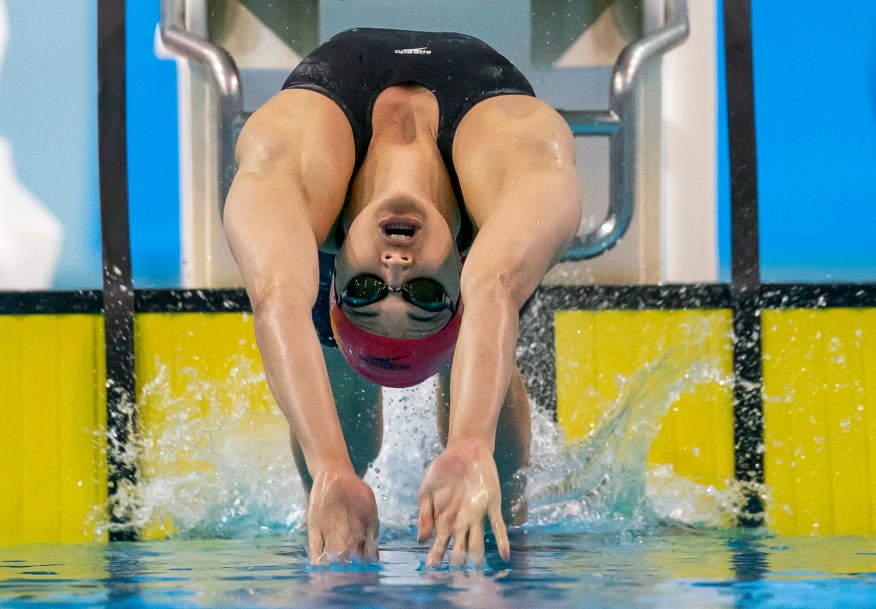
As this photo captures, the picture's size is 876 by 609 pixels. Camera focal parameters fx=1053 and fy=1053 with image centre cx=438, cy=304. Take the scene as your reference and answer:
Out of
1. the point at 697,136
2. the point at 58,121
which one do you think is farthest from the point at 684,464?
the point at 58,121

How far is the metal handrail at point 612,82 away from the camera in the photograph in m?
2.49

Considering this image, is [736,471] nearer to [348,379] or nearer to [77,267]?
[348,379]

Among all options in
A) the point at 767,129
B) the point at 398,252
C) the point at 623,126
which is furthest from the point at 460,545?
the point at 767,129

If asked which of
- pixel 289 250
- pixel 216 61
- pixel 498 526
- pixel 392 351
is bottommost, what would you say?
pixel 498 526

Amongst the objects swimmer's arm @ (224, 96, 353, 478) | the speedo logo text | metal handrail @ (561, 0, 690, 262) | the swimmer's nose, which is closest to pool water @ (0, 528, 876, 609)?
swimmer's arm @ (224, 96, 353, 478)

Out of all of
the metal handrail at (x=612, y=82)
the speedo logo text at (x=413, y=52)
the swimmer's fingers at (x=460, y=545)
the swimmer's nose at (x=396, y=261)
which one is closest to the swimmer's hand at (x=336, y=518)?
the swimmer's fingers at (x=460, y=545)

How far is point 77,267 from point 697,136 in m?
1.59

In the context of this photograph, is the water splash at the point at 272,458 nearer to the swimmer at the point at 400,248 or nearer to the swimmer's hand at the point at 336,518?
the swimmer at the point at 400,248

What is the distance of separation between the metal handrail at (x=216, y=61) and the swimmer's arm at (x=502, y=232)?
85 centimetres

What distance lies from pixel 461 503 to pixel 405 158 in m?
0.74

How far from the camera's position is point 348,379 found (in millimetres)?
2229

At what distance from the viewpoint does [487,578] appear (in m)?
1.32

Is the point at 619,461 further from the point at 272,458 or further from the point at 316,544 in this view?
the point at 316,544

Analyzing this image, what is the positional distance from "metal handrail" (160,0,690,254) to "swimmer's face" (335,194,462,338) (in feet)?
2.55
